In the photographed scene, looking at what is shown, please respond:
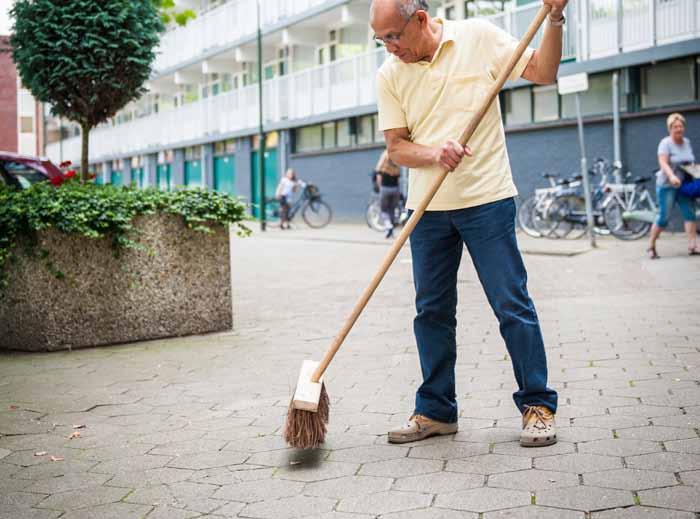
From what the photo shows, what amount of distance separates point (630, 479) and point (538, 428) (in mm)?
523

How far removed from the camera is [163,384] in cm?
→ 514

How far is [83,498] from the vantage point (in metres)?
3.25

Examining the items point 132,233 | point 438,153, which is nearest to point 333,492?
point 438,153

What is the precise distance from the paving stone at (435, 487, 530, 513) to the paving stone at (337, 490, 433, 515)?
0.21ft

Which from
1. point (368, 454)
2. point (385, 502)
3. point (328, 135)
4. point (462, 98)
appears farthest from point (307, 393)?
point (328, 135)

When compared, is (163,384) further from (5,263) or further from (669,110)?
(669,110)

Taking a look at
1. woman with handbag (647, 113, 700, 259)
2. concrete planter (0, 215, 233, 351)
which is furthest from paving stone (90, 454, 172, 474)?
woman with handbag (647, 113, 700, 259)

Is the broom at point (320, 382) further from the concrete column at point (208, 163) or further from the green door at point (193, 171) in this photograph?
the green door at point (193, 171)

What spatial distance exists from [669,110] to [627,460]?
1490 cm

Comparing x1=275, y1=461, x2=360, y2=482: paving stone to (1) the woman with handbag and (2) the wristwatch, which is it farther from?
(1) the woman with handbag

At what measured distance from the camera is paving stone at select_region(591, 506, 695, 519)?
279 centimetres

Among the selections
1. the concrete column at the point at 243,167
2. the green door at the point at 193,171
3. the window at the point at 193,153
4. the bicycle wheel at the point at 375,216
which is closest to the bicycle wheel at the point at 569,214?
the bicycle wheel at the point at 375,216

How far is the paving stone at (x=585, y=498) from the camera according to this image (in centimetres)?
292

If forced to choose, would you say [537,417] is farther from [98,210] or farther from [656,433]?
[98,210]
